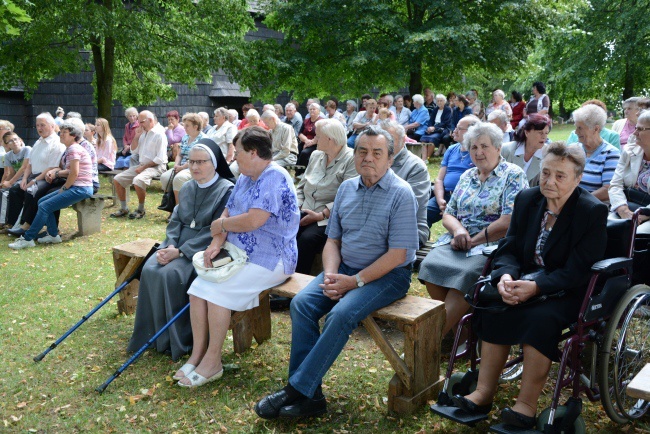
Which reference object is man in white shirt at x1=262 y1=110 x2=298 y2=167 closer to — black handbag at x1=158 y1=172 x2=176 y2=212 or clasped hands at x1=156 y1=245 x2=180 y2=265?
black handbag at x1=158 y1=172 x2=176 y2=212

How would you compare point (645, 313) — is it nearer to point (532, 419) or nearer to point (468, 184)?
point (532, 419)

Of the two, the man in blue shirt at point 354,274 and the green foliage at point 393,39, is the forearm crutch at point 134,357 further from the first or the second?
the green foliage at point 393,39

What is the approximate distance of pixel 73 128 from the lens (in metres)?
8.56

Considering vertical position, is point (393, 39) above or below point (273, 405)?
above

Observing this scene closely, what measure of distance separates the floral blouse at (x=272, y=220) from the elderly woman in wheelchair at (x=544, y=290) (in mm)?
1479

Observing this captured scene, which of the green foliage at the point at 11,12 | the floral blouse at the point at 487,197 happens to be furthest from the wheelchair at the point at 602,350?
the green foliage at the point at 11,12

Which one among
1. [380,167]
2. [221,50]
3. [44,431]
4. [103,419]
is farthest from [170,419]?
[221,50]

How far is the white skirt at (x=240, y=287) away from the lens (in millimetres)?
4422

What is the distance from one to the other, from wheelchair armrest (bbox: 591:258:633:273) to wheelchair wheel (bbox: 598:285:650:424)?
16cm

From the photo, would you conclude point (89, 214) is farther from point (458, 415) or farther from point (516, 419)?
point (516, 419)

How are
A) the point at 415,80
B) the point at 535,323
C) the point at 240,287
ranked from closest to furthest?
the point at 535,323
the point at 240,287
the point at 415,80

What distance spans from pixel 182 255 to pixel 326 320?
1.61 meters

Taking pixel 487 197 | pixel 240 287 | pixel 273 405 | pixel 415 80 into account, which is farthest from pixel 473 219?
pixel 415 80

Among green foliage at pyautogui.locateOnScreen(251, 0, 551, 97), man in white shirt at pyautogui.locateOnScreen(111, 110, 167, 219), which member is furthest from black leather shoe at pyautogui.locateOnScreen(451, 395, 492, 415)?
green foliage at pyautogui.locateOnScreen(251, 0, 551, 97)
